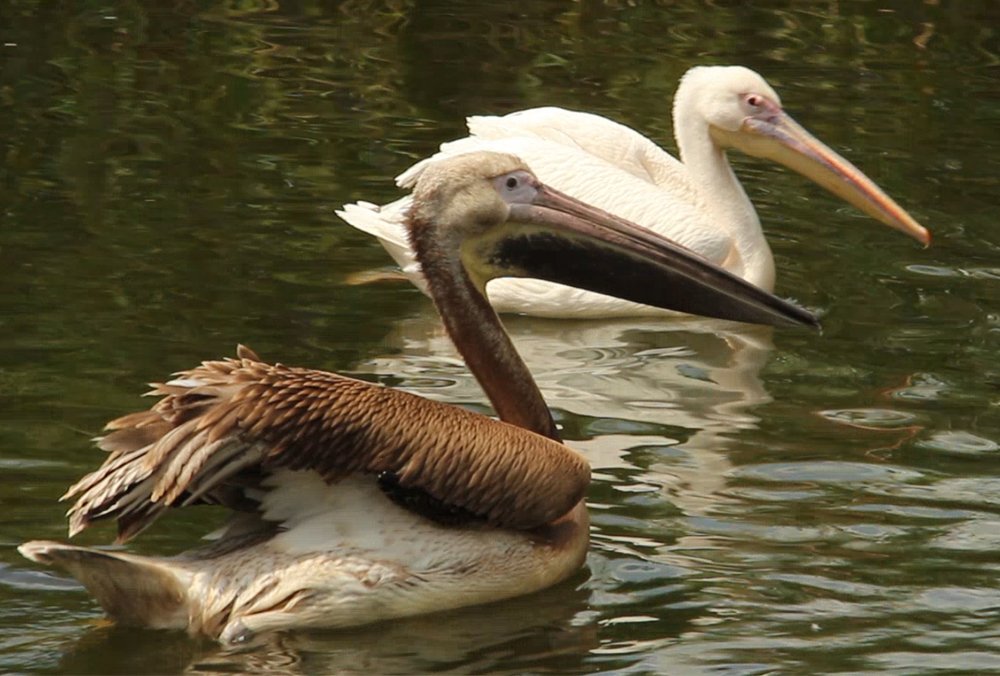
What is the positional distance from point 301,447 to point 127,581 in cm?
48

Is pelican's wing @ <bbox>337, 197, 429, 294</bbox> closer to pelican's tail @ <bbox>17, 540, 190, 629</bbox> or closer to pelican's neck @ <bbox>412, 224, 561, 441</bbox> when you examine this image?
pelican's neck @ <bbox>412, 224, 561, 441</bbox>

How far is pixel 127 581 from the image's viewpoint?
4.54 meters

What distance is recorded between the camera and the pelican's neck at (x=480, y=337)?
5.16m

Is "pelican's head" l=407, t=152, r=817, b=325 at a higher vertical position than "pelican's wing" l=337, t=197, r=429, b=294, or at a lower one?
higher

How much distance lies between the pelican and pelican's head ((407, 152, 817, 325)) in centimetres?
182

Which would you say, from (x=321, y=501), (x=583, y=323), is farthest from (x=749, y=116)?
(x=321, y=501)

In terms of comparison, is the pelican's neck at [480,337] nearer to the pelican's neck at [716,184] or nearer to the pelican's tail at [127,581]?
the pelican's tail at [127,581]

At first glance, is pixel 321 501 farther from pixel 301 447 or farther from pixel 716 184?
pixel 716 184

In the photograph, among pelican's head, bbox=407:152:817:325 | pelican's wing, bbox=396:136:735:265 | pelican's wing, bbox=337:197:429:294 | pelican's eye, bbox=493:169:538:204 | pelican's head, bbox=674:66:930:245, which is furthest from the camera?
pelican's head, bbox=674:66:930:245

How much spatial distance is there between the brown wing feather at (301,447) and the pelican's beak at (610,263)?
61 centimetres

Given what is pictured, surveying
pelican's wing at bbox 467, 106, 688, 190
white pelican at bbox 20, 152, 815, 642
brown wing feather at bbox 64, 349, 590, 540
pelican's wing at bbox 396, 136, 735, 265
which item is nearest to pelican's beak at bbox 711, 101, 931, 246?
pelican's wing at bbox 467, 106, 688, 190

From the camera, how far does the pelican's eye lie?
5.28 m

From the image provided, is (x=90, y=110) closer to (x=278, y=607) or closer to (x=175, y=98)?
(x=175, y=98)

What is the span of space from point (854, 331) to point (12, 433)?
299 centimetres
